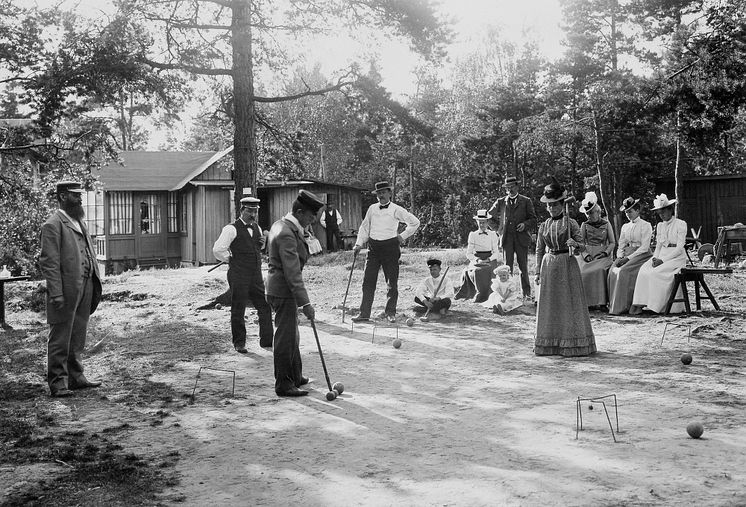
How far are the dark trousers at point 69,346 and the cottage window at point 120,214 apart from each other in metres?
24.0

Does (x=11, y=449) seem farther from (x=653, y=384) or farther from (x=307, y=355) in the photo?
(x=653, y=384)

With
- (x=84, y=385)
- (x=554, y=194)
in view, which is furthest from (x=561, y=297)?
(x=84, y=385)

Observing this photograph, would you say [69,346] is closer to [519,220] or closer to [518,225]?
[518,225]

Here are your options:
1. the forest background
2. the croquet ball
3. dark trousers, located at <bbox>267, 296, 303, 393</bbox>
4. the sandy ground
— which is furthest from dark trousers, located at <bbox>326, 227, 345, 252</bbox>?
the croquet ball

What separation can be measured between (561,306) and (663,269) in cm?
400

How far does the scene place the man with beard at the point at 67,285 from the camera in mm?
7734

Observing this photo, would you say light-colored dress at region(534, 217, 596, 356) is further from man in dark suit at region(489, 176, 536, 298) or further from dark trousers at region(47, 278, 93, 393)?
dark trousers at region(47, 278, 93, 393)

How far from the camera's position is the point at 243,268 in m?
10.0

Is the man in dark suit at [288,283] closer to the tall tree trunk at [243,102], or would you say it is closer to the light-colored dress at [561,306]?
the light-colored dress at [561,306]

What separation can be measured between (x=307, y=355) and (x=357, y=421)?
3.37m

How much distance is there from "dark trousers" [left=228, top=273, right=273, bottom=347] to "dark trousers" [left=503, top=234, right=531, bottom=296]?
207 inches

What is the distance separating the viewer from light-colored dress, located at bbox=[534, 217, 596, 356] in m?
9.09

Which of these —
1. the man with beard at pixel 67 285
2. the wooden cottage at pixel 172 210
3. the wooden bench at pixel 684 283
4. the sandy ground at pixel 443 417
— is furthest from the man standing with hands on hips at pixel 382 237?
the wooden cottage at pixel 172 210

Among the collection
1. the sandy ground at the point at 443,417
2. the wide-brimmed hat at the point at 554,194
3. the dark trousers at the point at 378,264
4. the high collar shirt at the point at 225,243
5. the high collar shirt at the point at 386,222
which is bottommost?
the sandy ground at the point at 443,417
